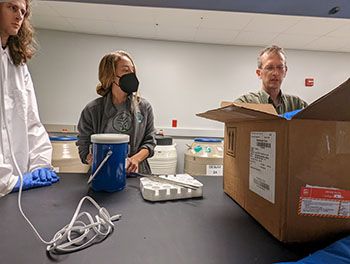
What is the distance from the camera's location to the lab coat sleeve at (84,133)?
109 centimetres

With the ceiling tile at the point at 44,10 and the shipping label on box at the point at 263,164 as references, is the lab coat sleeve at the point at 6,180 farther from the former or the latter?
the ceiling tile at the point at 44,10

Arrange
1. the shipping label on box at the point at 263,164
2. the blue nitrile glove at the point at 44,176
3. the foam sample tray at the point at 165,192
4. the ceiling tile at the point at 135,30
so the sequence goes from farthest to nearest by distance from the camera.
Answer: the ceiling tile at the point at 135,30, the blue nitrile glove at the point at 44,176, the foam sample tray at the point at 165,192, the shipping label on box at the point at 263,164

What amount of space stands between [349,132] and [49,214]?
2.14ft

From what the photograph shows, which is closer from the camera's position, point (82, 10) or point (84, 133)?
point (84, 133)

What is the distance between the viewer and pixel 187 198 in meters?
0.58

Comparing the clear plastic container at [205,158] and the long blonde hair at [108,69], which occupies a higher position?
the long blonde hair at [108,69]

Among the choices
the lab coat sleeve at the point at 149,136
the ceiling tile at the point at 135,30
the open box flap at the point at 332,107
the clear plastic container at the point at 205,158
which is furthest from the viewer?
the ceiling tile at the point at 135,30

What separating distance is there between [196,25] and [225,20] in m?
0.36

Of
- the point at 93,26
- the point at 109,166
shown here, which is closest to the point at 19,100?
the point at 109,166

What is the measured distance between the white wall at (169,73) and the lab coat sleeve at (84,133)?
1824 mm

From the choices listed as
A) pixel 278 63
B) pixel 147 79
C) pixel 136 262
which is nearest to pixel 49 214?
pixel 136 262

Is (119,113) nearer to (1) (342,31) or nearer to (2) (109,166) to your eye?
(2) (109,166)

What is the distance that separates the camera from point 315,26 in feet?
7.50

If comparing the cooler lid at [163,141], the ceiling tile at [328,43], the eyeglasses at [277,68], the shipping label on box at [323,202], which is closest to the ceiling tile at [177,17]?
the eyeglasses at [277,68]
